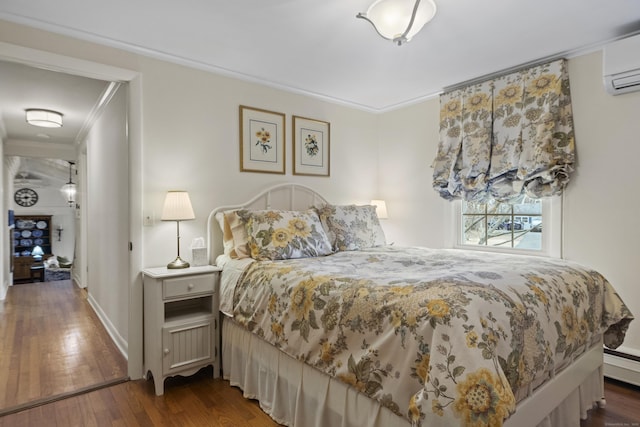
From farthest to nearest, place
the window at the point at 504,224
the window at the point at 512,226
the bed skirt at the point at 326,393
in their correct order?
the window at the point at 504,224 < the window at the point at 512,226 < the bed skirt at the point at 326,393

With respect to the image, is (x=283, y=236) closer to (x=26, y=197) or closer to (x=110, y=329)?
(x=110, y=329)

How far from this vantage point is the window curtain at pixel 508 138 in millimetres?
2723

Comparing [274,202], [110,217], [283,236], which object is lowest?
[283,236]

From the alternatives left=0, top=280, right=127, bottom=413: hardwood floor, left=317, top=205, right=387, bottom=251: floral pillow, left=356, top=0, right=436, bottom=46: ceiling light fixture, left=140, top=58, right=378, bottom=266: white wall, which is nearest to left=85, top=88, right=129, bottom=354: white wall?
left=0, top=280, right=127, bottom=413: hardwood floor

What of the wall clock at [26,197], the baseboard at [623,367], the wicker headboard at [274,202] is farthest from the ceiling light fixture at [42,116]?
the wall clock at [26,197]

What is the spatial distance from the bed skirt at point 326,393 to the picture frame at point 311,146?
1761 millimetres

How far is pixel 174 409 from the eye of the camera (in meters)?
2.12

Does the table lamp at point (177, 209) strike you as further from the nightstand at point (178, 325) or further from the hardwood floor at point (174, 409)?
the hardwood floor at point (174, 409)

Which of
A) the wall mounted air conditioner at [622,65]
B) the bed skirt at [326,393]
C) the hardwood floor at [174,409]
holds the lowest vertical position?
the hardwood floor at [174,409]

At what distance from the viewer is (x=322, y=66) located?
9.62ft

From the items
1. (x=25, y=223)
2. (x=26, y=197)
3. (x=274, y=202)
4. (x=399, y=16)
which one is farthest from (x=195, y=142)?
(x=25, y=223)

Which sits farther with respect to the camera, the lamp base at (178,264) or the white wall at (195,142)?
the white wall at (195,142)

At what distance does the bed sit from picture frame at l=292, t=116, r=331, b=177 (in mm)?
1017

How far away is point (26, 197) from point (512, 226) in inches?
477
